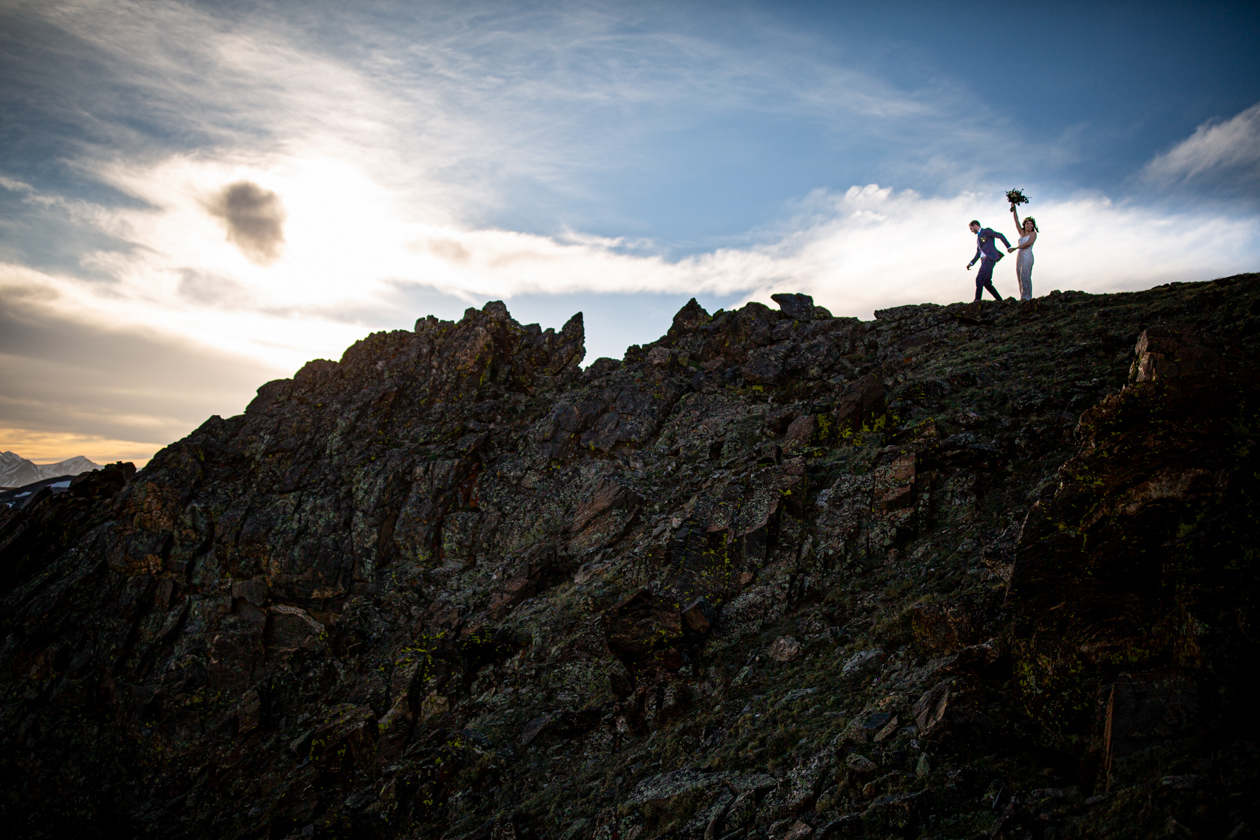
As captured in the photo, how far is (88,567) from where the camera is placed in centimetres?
2458

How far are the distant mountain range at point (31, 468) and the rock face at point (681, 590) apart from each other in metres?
154

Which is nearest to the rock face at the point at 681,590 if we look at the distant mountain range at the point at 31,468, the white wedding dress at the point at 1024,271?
the white wedding dress at the point at 1024,271

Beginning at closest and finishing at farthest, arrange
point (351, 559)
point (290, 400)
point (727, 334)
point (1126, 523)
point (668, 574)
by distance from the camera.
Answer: point (1126, 523)
point (668, 574)
point (351, 559)
point (727, 334)
point (290, 400)

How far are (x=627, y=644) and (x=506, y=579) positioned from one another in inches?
321

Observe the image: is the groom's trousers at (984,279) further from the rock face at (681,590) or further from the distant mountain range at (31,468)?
the distant mountain range at (31,468)

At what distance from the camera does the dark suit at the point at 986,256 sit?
24.4 m

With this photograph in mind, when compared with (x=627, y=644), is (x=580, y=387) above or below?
above

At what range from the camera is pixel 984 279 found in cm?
2547

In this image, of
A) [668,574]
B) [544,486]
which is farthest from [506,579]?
A: [668,574]

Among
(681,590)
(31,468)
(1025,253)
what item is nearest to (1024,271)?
(1025,253)

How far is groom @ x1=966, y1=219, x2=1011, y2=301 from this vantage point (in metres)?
24.4

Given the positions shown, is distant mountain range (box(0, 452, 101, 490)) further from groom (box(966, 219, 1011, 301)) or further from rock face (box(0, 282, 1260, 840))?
groom (box(966, 219, 1011, 301))

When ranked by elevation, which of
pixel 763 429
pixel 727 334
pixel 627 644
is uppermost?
pixel 727 334

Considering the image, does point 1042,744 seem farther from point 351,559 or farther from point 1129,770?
point 351,559
